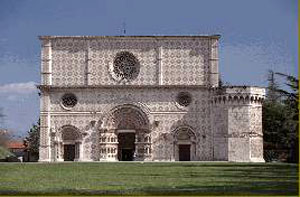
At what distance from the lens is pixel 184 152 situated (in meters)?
48.5

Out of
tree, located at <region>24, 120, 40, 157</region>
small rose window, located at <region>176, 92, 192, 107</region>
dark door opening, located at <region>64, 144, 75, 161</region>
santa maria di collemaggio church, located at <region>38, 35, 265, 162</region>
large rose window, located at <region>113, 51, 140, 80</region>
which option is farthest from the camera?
tree, located at <region>24, 120, 40, 157</region>

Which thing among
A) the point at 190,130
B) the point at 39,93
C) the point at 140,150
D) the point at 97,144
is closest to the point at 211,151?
the point at 190,130

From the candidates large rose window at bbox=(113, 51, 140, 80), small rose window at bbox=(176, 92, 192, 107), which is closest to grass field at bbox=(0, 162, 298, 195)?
small rose window at bbox=(176, 92, 192, 107)

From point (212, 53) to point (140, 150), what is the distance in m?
9.27

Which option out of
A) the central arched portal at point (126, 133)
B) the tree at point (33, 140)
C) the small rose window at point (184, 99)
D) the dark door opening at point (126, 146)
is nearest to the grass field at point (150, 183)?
the central arched portal at point (126, 133)

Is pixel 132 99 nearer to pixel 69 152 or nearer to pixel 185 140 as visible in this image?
pixel 185 140

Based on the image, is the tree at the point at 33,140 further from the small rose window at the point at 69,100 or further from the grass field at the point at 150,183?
the grass field at the point at 150,183

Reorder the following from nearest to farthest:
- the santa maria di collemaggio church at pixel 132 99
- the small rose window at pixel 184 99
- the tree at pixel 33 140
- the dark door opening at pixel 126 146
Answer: the santa maria di collemaggio church at pixel 132 99 < the small rose window at pixel 184 99 < the dark door opening at pixel 126 146 < the tree at pixel 33 140

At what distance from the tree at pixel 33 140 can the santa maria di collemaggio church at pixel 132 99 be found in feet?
31.3

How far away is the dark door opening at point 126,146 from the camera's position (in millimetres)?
49250

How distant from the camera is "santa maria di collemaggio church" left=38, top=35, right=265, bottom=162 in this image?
47.9m

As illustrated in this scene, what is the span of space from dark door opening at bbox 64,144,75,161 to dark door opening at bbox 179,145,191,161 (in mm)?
8189

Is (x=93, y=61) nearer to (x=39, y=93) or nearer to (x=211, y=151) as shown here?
(x=39, y=93)

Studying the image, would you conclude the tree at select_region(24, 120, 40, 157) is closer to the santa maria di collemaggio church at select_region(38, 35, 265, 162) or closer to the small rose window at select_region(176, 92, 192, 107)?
the santa maria di collemaggio church at select_region(38, 35, 265, 162)
